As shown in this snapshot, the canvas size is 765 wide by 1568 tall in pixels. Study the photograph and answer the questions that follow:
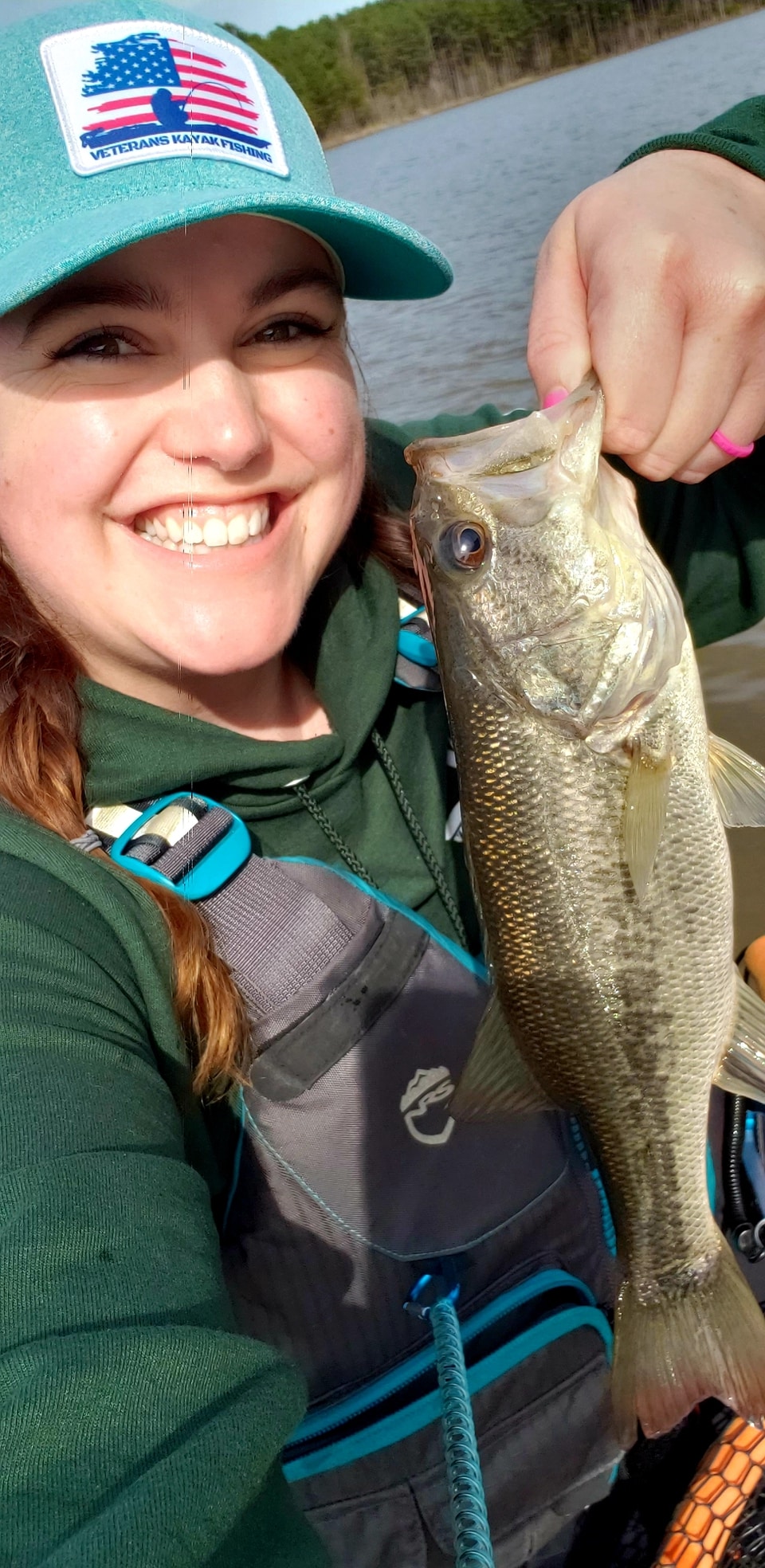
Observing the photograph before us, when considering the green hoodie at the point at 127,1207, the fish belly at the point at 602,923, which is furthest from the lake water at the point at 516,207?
the fish belly at the point at 602,923

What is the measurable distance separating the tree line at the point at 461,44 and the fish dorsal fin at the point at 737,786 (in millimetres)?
13538

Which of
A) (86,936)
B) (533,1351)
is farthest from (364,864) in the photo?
(533,1351)

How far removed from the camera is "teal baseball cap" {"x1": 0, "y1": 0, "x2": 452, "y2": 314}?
1.44 m

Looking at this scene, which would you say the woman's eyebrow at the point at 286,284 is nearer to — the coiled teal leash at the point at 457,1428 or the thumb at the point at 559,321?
the thumb at the point at 559,321

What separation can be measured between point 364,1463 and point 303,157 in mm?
2245

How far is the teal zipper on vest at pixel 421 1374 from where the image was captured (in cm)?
169

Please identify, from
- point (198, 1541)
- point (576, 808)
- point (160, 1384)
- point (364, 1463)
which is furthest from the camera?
point (364, 1463)

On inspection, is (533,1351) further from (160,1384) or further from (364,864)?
(160,1384)

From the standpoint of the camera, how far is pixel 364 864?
2146 millimetres

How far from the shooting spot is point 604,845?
4.94 feet

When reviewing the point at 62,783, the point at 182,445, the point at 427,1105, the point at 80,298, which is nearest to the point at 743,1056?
the point at 427,1105

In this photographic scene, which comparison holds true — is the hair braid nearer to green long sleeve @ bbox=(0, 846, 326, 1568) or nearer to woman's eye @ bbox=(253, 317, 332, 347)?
green long sleeve @ bbox=(0, 846, 326, 1568)

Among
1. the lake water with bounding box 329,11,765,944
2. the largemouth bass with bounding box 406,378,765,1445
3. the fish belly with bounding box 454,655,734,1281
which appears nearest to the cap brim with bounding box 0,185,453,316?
the largemouth bass with bounding box 406,378,765,1445

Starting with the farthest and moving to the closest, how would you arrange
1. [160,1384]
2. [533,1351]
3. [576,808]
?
[533,1351] → [576,808] → [160,1384]
